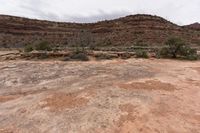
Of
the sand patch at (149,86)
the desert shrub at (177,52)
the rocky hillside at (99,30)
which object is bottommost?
the rocky hillside at (99,30)

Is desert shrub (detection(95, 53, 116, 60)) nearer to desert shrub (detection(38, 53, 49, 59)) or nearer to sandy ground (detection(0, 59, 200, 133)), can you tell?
desert shrub (detection(38, 53, 49, 59))

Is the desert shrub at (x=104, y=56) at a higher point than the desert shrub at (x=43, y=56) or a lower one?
higher

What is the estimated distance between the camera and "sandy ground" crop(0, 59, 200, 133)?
930 cm

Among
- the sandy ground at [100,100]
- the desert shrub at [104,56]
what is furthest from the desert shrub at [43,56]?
the sandy ground at [100,100]

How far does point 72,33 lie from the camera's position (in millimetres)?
54625

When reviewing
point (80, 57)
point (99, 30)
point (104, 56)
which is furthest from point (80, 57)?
point (99, 30)

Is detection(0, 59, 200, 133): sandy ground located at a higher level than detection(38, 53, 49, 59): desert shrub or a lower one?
higher

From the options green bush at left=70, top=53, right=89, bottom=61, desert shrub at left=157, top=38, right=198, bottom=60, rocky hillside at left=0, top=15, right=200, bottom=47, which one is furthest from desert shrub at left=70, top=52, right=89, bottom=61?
rocky hillside at left=0, top=15, right=200, bottom=47

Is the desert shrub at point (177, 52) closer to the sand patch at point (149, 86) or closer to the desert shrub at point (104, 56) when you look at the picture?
the desert shrub at point (104, 56)

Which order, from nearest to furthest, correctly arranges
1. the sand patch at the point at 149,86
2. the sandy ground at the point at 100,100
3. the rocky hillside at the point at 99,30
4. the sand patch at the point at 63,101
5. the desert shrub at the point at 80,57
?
the sandy ground at the point at 100,100, the sand patch at the point at 63,101, the sand patch at the point at 149,86, the desert shrub at the point at 80,57, the rocky hillside at the point at 99,30

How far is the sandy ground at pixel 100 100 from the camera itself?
366 inches

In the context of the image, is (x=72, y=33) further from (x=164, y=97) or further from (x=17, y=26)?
(x=164, y=97)

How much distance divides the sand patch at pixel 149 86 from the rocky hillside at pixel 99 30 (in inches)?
1203

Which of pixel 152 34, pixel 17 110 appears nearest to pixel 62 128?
pixel 17 110
